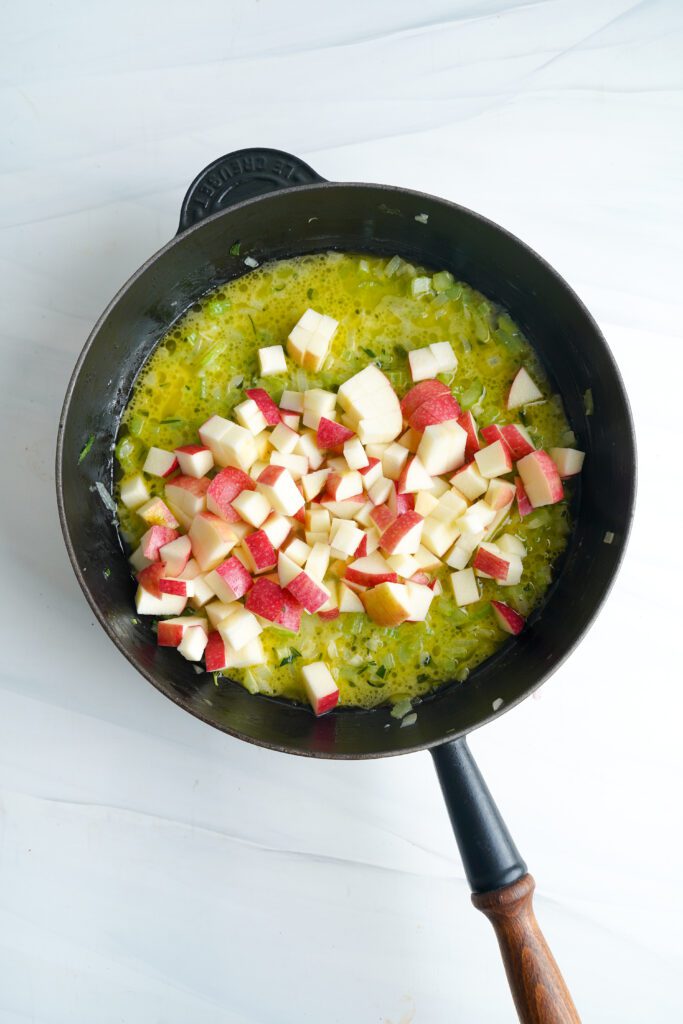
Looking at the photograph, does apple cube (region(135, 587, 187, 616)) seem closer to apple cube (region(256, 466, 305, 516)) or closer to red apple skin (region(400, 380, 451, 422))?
apple cube (region(256, 466, 305, 516))

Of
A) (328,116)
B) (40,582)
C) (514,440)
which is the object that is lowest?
(40,582)

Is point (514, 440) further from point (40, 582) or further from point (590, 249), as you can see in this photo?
point (40, 582)

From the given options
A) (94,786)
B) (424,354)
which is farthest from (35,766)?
(424,354)

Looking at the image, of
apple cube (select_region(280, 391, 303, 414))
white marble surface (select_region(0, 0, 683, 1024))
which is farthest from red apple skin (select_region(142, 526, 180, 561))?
apple cube (select_region(280, 391, 303, 414))

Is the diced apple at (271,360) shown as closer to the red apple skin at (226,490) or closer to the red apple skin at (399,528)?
the red apple skin at (226,490)

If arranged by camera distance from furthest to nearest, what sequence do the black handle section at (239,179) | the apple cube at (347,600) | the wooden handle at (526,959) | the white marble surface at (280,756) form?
the white marble surface at (280,756)
the apple cube at (347,600)
the black handle section at (239,179)
the wooden handle at (526,959)

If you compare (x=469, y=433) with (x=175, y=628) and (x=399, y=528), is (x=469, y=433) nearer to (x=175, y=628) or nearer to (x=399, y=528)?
(x=399, y=528)

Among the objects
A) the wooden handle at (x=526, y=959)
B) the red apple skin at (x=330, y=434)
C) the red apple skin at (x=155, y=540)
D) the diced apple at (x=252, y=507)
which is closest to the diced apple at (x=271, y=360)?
the red apple skin at (x=330, y=434)
